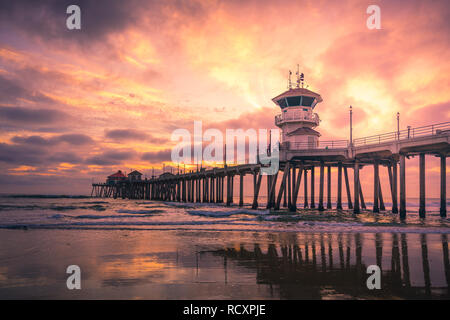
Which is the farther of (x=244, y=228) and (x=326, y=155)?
(x=326, y=155)

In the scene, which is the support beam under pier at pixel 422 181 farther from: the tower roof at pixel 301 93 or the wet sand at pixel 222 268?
the tower roof at pixel 301 93

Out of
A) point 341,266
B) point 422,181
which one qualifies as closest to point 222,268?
point 341,266

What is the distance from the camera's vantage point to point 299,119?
3769cm

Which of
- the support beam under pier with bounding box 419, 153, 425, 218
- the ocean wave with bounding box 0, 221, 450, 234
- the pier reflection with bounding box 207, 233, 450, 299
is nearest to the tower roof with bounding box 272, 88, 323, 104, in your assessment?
the support beam under pier with bounding box 419, 153, 425, 218

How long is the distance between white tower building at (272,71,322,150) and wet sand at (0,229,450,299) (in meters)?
23.8

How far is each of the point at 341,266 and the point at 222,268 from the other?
3363mm

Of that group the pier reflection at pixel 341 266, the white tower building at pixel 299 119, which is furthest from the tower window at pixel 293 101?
the pier reflection at pixel 341 266

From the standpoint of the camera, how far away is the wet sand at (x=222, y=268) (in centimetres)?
650

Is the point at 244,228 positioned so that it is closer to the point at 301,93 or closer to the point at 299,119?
the point at 299,119

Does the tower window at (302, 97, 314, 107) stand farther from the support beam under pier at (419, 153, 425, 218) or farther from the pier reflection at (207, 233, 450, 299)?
the pier reflection at (207, 233, 450, 299)
